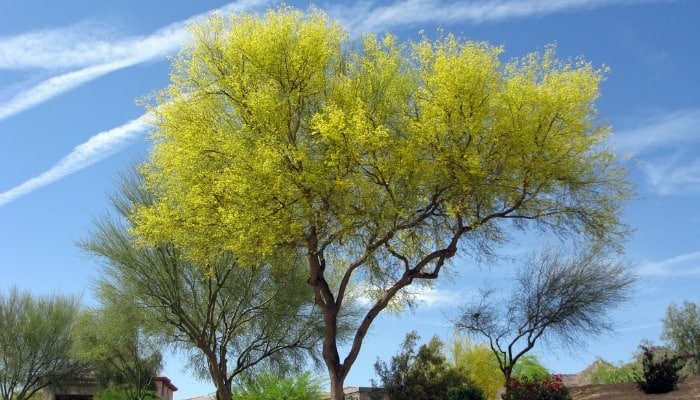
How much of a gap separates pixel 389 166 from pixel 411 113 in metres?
1.81

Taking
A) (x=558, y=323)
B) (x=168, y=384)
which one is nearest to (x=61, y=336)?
(x=168, y=384)

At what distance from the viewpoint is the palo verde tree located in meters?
19.0

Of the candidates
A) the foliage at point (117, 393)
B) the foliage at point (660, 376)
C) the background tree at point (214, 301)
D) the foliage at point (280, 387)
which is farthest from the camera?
the foliage at point (117, 393)

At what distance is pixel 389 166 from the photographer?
62.9ft

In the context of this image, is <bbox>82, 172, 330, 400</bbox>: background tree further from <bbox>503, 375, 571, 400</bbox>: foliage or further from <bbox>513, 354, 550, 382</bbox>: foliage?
<bbox>513, 354, 550, 382</bbox>: foliage

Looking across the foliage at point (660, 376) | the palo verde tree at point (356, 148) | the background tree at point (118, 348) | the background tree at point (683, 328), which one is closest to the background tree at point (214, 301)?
the background tree at point (118, 348)

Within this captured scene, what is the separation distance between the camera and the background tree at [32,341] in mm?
41219

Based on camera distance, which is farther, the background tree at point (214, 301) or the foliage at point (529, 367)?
the foliage at point (529, 367)

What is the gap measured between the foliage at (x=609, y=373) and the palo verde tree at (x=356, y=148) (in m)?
13.9

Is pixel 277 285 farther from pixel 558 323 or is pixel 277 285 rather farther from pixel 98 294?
pixel 558 323

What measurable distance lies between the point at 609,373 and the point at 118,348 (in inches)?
915

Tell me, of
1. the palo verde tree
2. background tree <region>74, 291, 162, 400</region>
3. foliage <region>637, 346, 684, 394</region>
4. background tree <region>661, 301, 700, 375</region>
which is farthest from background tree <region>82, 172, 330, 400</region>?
background tree <region>661, 301, 700, 375</region>

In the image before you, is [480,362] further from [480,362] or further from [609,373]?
[609,373]

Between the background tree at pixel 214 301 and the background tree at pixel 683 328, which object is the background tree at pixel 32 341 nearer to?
the background tree at pixel 214 301
